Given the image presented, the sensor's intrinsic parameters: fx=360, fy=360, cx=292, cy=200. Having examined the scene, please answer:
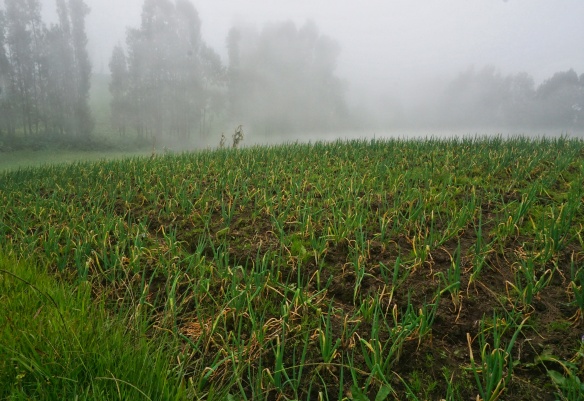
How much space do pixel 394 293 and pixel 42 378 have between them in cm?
189

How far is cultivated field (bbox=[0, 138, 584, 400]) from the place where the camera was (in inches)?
63.7

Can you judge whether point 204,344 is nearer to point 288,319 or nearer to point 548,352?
point 288,319

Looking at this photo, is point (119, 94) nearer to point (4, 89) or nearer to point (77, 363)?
point (4, 89)

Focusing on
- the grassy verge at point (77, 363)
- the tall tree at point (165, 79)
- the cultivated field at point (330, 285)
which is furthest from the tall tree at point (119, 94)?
the grassy verge at point (77, 363)

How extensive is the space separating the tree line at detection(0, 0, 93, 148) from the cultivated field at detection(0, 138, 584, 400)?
116 ft

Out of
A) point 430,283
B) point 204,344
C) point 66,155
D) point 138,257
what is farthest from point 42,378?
point 66,155

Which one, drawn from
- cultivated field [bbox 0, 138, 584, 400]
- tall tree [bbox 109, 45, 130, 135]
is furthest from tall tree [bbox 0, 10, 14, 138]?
cultivated field [bbox 0, 138, 584, 400]

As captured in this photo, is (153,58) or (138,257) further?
(153,58)

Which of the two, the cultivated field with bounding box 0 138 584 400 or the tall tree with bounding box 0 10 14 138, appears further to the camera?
the tall tree with bounding box 0 10 14 138

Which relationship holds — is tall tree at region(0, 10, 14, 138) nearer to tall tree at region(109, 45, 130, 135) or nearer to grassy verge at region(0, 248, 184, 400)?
tall tree at region(109, 45, 130, 135)

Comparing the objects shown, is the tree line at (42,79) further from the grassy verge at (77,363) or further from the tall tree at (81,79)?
the grassy verge at (77,363)

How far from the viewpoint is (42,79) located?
36.0m

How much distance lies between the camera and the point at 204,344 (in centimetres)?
198

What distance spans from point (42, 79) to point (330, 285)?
43771mm
